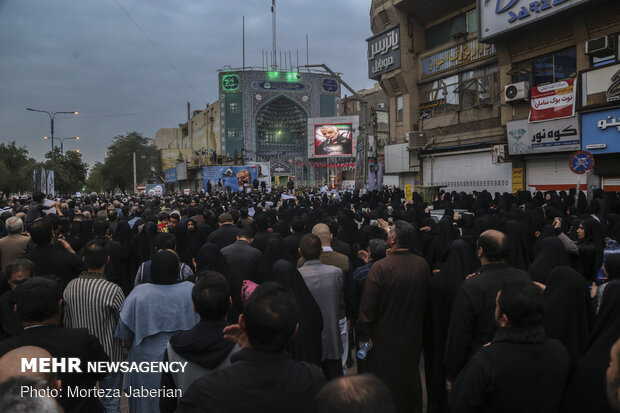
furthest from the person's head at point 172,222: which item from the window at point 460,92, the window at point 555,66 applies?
the window at point 460,92

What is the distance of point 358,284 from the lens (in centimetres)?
412

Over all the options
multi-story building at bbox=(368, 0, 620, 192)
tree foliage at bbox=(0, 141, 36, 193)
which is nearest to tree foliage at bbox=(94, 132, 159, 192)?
tree foliage at bbox=(0, 141, 36, 193)

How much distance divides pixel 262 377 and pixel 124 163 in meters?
71.1

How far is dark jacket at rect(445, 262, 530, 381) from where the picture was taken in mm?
2654

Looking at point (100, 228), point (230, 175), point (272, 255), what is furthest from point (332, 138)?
point (272, 255)

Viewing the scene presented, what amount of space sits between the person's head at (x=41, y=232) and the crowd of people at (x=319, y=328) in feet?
0.04

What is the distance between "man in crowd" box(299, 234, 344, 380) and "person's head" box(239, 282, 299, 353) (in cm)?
173

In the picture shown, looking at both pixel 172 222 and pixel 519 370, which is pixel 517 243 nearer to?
pixel 519 370

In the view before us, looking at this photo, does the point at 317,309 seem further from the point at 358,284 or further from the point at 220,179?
the point at 220,179

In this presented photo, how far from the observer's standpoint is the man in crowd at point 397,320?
3334 mm

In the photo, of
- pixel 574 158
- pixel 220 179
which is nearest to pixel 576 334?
pixel 574 158

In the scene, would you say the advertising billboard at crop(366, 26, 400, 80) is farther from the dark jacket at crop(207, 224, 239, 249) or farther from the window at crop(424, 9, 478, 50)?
the dark jacket at crop(207, 224, 239, 249)

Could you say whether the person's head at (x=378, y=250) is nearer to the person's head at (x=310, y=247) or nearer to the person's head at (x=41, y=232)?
the person's head at (x=310, y=247)

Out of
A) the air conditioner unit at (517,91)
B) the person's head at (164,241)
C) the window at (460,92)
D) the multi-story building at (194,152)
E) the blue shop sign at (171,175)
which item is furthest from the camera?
the blue shop sign at (171,175)
